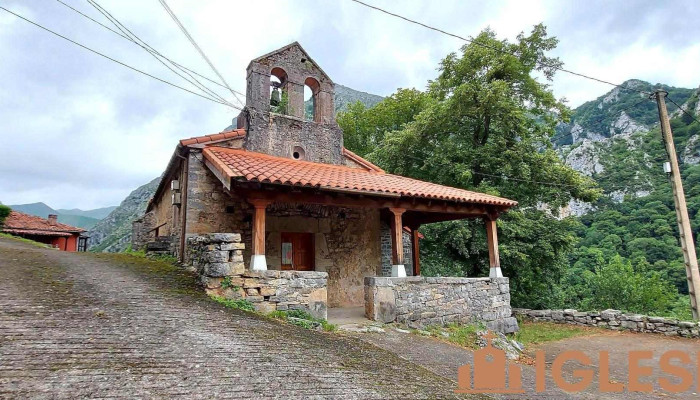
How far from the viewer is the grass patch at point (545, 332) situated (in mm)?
9123

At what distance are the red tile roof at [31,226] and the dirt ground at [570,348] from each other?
2289 centimetres

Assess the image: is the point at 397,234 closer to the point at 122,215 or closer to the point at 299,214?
the point at 299,214

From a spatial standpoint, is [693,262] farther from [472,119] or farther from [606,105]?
[606,105]

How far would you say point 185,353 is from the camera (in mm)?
3119

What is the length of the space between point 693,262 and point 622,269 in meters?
9.97

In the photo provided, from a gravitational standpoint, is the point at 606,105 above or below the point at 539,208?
above

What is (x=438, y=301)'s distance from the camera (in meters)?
7.88

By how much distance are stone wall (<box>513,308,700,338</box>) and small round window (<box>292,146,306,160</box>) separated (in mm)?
8238

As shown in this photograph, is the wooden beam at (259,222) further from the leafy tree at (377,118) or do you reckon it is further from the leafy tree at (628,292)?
the leafy tree at (628,292)

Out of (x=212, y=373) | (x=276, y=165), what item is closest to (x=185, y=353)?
(x=212, y=373)

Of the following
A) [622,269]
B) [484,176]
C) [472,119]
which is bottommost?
[622,269]

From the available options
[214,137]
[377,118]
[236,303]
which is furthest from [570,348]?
[377,118]

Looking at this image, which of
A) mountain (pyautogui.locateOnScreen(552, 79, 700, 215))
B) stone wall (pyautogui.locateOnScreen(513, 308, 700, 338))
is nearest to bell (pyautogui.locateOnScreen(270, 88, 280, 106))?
stone wall (pyautogui.locateOnScreen(513, 308, 700, 338))

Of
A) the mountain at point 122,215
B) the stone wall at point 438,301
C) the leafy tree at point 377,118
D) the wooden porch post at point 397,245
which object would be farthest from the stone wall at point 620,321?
the mountain at point 122,215
